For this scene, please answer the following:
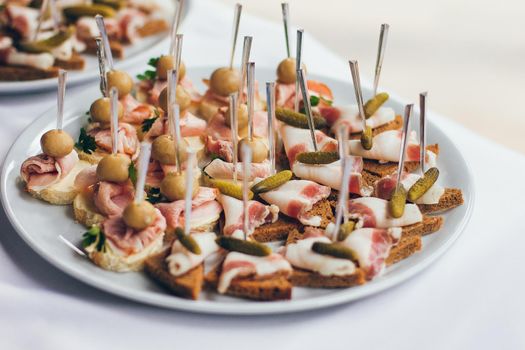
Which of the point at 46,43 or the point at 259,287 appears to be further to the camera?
the point at 46,43

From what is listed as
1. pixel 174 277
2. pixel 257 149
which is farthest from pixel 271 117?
→ pixel 174 277

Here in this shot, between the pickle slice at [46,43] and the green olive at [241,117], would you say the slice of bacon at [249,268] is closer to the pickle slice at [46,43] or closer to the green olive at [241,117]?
the green olive at [241,117]

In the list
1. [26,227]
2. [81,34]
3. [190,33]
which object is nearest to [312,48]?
[190,33]

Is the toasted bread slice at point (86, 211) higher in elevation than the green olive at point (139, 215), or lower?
lower

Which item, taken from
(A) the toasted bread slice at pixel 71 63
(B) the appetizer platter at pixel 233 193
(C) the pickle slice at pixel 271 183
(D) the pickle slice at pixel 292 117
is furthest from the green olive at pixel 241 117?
(A) the toasted bread slice at pixel 71 63

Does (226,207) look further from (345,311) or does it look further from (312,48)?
(312,48)

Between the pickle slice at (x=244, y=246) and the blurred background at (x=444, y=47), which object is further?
the blurred background at (x=444, y=47)

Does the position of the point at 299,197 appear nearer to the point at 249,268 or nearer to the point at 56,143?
the point at 249,268
